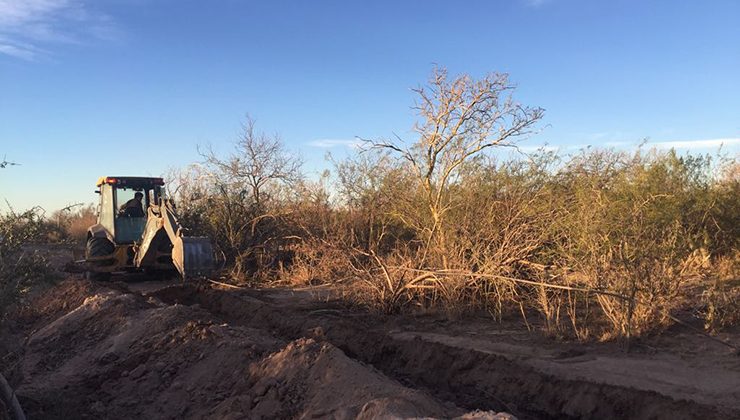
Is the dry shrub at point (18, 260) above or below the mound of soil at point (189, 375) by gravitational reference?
above

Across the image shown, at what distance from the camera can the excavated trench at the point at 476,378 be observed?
576 cm

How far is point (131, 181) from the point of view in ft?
54.4

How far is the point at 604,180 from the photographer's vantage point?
41.5ft

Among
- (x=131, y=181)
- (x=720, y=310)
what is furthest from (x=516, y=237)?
(x=131, y=181)

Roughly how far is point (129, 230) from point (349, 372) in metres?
13.0

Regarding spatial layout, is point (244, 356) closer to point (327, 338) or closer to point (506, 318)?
point (327, 338)

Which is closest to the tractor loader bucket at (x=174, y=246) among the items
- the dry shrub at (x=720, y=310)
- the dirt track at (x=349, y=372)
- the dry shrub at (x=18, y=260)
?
the dirt track at (x=349, y=372)

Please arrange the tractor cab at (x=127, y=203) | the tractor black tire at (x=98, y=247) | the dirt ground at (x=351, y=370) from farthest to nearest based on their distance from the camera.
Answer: the tractor cab at (x=127, y=203), the tractor black tire at (x=98, y=247), the dirt ground at (x=351, y=370)

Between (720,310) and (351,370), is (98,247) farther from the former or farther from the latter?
(720,310)

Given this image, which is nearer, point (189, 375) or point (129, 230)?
point (189, 375)

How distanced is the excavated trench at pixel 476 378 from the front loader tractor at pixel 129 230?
5.41 m

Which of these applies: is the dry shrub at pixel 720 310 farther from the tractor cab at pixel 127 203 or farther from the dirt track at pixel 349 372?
the tractor cab at pixel 127 203

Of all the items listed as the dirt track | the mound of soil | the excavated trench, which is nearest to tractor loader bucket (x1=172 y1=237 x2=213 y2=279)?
the mound of soil

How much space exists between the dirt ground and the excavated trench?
0.05 ft
